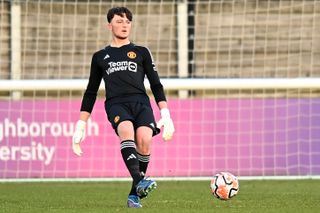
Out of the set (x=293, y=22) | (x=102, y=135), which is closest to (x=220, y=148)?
(x=102, y=135)

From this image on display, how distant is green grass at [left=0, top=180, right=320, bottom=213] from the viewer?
29.1 ft

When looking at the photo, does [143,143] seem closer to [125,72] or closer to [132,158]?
[132,158]

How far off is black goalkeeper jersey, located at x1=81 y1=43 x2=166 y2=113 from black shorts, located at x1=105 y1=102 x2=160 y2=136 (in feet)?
0.19

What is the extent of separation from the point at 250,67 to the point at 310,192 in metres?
5.00

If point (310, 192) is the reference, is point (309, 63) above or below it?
above

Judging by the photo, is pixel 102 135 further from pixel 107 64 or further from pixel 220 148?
pixel 107 64

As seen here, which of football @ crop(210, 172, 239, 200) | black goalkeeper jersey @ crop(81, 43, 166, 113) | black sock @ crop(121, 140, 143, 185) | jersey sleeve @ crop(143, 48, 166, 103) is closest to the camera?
black sock @ crop(121, 140, 143, 185)

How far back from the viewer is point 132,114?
8977 millimetres

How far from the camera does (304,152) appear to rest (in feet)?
47.6

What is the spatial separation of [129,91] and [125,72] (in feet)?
0.60

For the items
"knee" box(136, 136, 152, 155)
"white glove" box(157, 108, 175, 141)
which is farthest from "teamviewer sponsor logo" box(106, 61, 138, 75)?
"knee" box(136, 136, 152, 155)

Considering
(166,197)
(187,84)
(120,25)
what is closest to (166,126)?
(120,25)

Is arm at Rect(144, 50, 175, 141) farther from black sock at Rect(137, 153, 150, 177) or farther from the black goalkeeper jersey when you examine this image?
black sock at Rect(137, 153, 150, 177)

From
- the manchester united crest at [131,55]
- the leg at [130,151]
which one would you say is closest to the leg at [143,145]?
the leg at [130,151]
